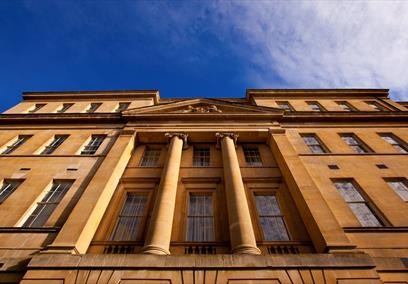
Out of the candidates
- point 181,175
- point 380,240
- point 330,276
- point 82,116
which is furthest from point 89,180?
point 380,240

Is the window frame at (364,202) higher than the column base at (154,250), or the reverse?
the window frame at (364,202)

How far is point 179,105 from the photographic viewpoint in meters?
21.3

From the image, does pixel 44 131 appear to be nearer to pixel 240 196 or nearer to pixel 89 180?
pixel 89 180

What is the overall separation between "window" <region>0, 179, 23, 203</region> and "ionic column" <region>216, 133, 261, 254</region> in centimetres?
1220

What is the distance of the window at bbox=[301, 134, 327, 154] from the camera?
1742 centimetres

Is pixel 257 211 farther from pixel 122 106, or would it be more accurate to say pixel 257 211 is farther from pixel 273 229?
pixel 122 106

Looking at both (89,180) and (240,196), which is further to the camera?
(89,180)

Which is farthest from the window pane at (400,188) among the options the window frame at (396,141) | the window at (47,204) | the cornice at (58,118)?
the cornice at (58,118)

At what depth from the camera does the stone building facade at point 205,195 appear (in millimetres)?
8562

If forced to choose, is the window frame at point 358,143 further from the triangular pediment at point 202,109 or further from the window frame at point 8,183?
the window frame at point 8,183

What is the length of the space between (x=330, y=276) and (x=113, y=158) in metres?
12.7

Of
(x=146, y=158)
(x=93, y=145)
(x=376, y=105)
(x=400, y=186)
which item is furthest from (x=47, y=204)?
(x=376, y=105)

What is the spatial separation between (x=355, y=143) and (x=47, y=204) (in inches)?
811

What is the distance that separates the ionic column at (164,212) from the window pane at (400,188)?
12.3 meters
